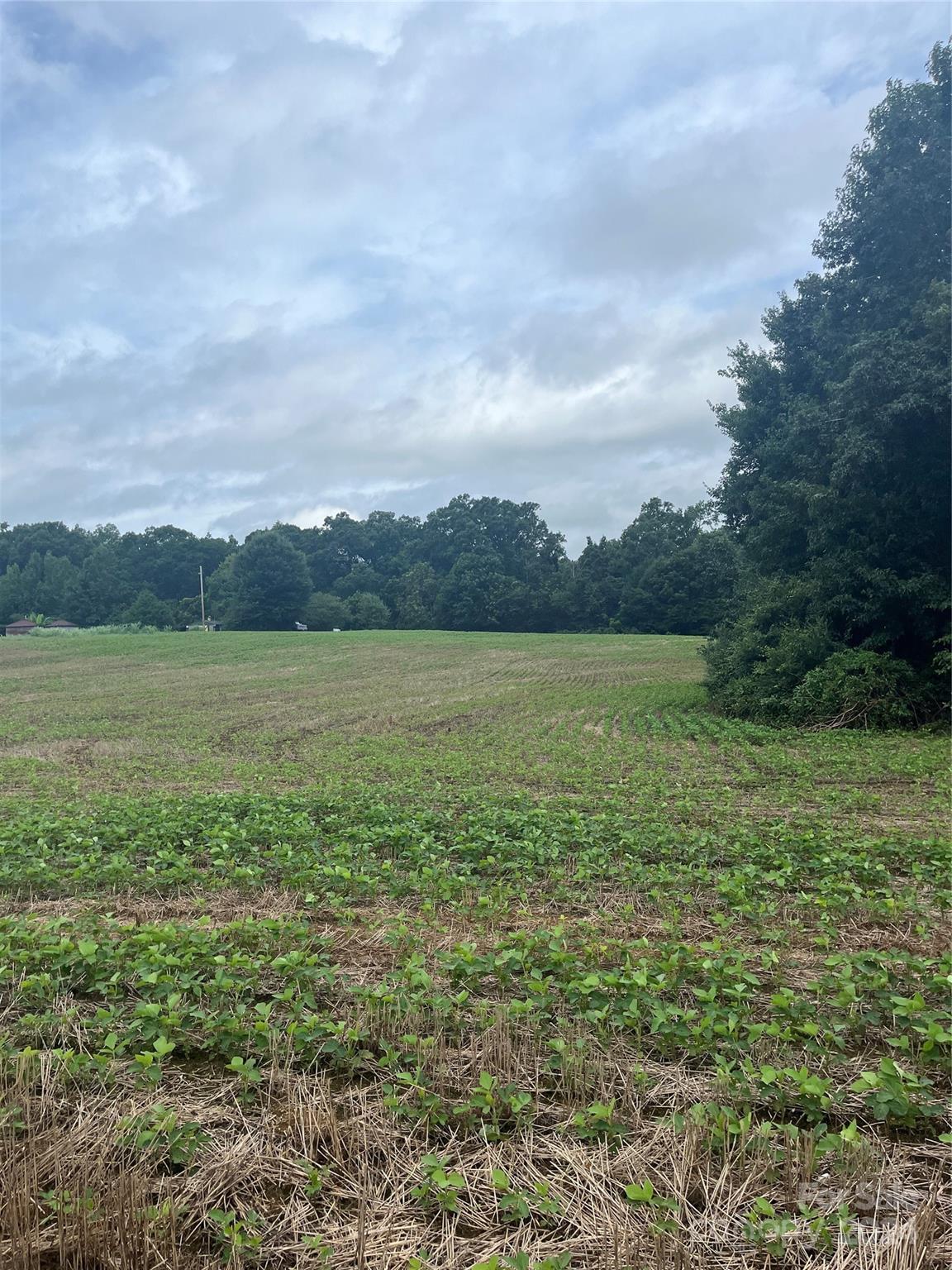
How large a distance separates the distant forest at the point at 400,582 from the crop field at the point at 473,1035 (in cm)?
7118

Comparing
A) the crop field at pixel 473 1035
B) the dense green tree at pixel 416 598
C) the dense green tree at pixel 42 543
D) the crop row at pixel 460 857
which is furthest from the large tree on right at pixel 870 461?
the dense green tree at pixel 42 543

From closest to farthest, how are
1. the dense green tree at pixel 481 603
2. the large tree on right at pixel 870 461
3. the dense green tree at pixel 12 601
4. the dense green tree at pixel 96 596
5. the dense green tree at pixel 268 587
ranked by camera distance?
the large tree on right at pixel 870 461
the dense green tree at pixel 268 587
the dense green tree at pixel 481 603
the dense green tree at pixel 96 596
the dense green tree at pixel 12 601

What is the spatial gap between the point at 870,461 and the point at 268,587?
255 feet

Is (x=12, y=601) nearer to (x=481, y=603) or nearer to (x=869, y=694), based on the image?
(x=481, y=603)

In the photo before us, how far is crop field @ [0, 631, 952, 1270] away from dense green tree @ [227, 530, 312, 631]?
79958 millimetres

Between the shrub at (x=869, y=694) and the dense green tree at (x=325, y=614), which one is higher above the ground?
the dense green tree at (x=325, y=614)

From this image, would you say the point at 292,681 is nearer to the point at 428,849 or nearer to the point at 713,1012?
the point at 428,849

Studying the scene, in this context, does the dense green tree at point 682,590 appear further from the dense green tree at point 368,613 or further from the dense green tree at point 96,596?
the dense green tree at point 96,596

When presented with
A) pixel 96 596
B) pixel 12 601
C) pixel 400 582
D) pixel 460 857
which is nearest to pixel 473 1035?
pixel 460 857

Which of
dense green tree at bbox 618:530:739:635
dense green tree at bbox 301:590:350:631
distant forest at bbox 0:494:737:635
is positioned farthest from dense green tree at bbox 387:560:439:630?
dense green tree at bbox 618:530:739:635

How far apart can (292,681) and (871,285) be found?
26.5 meters

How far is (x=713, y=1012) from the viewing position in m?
4.37

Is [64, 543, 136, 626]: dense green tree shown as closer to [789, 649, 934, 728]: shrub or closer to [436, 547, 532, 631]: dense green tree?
[436, 547, 532, 631]: dense green tree

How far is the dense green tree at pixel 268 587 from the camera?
290ft
